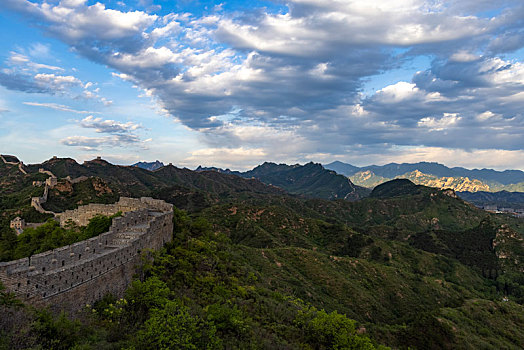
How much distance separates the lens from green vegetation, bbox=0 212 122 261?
27.7 m

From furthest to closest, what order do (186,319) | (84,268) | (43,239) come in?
1. (43,239)
2. (84,268)
3. (186,319)

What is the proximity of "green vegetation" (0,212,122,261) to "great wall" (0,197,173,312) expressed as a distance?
105 inches

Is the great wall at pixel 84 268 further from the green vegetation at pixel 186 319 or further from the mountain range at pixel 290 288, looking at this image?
the mountain range at pixel 290 288

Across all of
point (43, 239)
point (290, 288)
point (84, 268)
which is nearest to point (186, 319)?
point (84, 268)

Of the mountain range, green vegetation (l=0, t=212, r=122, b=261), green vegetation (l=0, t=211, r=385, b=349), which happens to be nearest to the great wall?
green vegetation (l=0, t=211, r=385, b=349)

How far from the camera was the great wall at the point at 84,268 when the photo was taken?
15.8 m

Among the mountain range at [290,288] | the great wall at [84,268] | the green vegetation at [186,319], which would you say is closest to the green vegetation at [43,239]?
the mountain range at [290,288]

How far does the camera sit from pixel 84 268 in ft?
63.2

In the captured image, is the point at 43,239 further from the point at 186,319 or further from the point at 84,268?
the point at 186,319

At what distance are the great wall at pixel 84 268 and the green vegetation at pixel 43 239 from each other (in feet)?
8.72

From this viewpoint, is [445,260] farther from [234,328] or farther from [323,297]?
[234,328]

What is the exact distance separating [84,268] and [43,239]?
46.9 ft

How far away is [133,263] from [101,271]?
4.67 m

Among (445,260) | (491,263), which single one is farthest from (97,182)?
(491,263)
